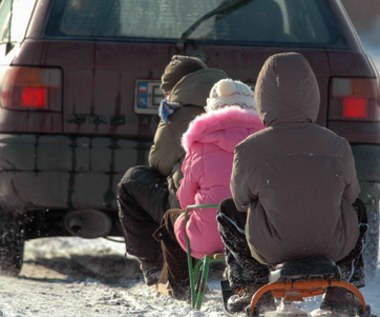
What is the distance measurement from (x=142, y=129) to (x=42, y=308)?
116cm

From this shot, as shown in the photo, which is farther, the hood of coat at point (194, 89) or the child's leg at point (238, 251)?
the hood of coat at point (194, 89)

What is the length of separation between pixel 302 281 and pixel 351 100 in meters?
2.15

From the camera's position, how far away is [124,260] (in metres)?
7.68

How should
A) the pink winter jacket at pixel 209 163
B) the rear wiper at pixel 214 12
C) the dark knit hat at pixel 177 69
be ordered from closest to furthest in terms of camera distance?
the pink winter jacket at pixel 209 163
the dark knit hat at pixel 177 69
the rear wiper at pixel 214 12

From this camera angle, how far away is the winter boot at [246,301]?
451 centimetres

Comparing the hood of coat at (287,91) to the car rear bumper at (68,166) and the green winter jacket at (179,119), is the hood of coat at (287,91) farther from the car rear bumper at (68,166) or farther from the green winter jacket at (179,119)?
the car rear bumper at (68,166)

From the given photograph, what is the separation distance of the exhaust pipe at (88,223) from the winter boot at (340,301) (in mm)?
2065

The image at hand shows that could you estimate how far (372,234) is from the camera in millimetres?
6379

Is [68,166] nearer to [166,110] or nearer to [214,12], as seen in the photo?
[166,110]

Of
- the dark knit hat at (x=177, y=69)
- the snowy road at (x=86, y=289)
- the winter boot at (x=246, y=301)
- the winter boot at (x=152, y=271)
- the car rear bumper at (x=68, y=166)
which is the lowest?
the snowy road at (x=86, y=289)

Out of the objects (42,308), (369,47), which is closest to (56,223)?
(42,308)

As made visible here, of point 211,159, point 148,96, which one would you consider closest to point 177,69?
point 148,96

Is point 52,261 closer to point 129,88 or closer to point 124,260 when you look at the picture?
point 124,260

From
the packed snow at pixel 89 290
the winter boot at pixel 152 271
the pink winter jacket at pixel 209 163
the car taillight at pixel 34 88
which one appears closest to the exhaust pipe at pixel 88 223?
the packed snow at pixel 89 290
